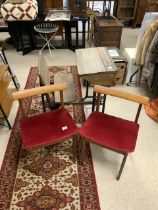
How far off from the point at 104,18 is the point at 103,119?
257 centimetres

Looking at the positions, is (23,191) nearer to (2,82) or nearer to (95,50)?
(2,82)

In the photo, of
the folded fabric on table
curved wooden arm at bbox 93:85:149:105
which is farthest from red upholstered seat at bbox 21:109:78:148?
the folded fabric on table

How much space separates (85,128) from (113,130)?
0.74 feet

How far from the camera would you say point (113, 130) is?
147cm

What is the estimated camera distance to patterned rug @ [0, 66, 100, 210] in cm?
143

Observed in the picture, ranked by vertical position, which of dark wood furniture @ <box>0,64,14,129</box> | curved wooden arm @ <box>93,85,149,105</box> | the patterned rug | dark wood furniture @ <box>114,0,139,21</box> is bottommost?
the patterned rug

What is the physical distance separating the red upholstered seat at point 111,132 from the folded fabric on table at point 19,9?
2380 mm

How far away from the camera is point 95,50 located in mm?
1907

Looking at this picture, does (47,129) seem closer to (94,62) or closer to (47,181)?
(47,181)


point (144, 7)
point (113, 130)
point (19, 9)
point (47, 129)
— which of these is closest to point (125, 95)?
point (113, 130)

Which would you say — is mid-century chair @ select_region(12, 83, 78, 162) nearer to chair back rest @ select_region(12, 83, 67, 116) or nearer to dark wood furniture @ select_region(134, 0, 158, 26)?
chair back rest @ select_region(12, 83, 67, 116)

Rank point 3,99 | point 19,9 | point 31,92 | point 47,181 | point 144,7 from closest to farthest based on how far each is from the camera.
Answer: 1. point 31,92
2. point 47,181
3. point 3,99
4. point 19,9
5. point 144,7

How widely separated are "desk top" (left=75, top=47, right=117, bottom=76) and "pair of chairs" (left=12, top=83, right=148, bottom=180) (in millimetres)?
185

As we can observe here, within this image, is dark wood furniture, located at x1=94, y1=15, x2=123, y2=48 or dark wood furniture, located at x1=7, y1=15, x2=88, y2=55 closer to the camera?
dark wood furniture, located at x1=94, y1=15, x2=123, y2=48
